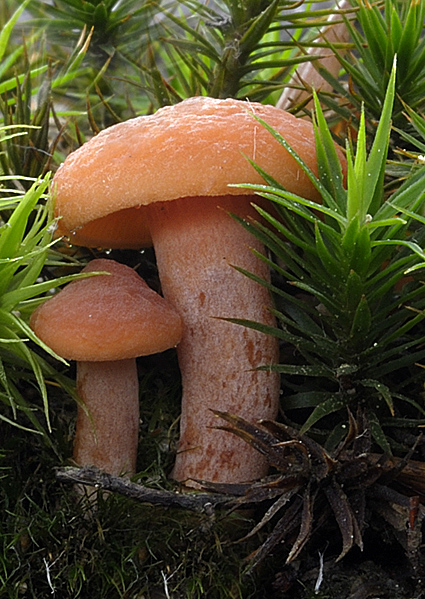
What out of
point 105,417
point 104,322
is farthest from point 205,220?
point 105,417

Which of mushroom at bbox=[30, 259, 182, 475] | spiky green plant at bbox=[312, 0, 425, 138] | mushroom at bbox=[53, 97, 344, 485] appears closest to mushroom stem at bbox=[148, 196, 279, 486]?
mushroom at bbox=[53, 97, 344, 485]

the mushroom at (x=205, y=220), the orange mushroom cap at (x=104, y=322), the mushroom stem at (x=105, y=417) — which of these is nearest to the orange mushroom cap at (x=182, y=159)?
the mushroom at (x=205, y=220)

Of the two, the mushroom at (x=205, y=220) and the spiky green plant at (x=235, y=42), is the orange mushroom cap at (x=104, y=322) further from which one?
the spiky green plant at (x=235, y=42)

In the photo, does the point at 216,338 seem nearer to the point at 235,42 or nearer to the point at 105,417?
the point at 105,417

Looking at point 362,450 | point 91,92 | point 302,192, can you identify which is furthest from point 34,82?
point 362,450

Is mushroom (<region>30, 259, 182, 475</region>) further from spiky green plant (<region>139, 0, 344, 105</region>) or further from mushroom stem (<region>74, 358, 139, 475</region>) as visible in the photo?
spiky green plant (<region>139, 0, 344, 105</region>)
